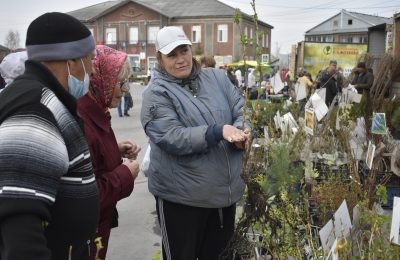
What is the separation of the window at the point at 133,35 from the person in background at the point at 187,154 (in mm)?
48627

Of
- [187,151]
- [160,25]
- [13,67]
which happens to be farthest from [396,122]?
[160,25]

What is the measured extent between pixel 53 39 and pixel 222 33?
Result: 4637 cm

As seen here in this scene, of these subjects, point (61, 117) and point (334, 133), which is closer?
point (61, 117)

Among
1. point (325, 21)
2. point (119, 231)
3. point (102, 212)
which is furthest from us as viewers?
point (325, 21)

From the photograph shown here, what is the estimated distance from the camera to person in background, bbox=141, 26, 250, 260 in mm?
2275

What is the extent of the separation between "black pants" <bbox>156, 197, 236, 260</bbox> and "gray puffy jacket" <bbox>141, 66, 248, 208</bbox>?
74 mm

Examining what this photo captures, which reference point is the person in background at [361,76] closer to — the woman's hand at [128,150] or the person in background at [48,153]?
the woman's hand at [128,150]

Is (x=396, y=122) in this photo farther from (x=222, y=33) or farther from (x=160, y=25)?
(x=160, y=25)

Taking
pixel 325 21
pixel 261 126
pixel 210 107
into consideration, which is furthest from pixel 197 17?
pixel 210 107

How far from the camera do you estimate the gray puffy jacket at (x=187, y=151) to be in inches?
89.3

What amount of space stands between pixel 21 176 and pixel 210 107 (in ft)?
4.26

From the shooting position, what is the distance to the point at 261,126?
19.9 ft

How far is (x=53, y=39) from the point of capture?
4.57 ft

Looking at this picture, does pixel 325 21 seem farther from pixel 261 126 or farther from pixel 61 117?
pixel 61 117
